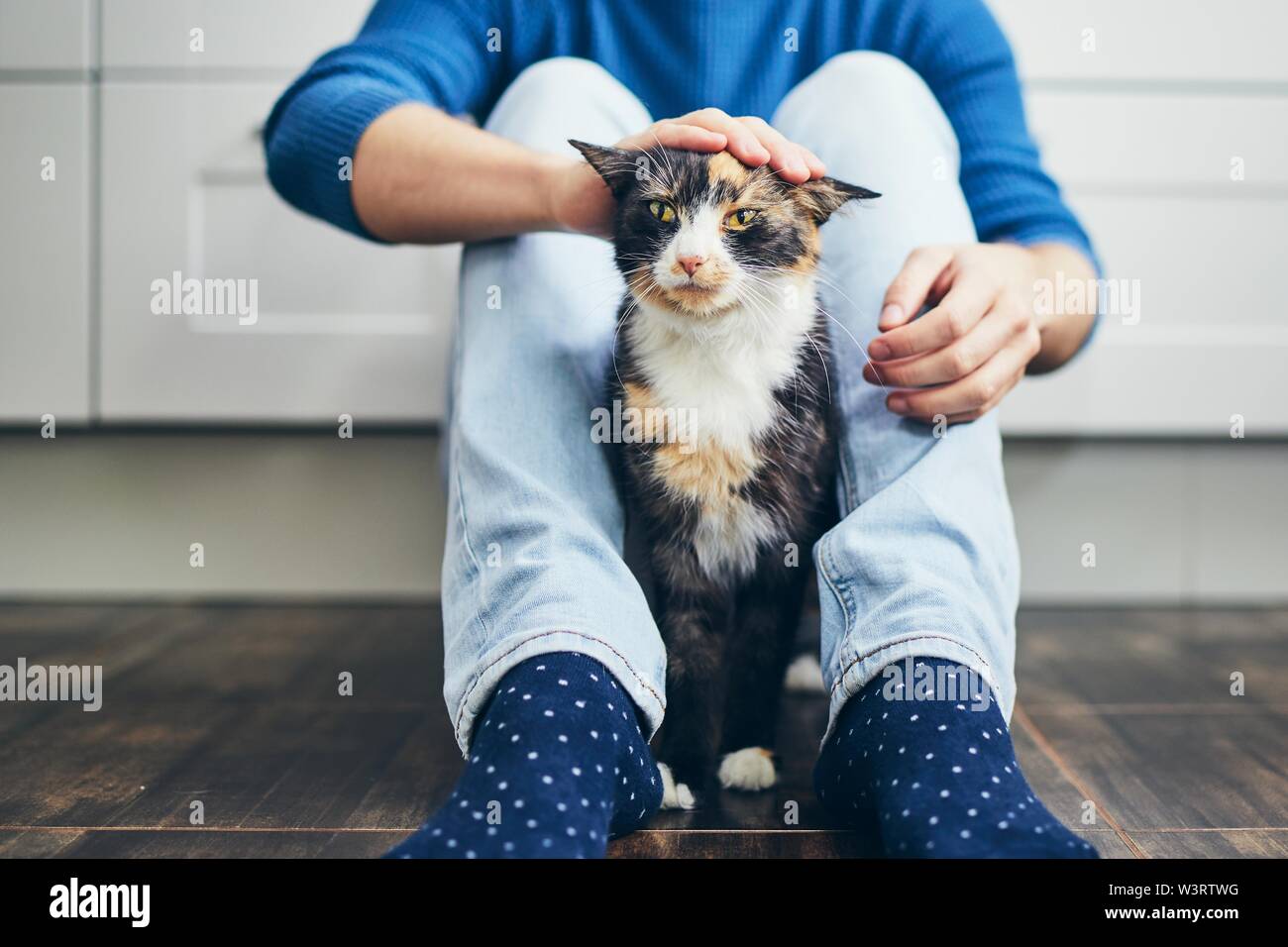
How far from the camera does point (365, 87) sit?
869 millimetres

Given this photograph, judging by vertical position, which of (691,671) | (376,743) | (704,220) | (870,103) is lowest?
(376,743)

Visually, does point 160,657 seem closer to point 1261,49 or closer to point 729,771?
point 729,771

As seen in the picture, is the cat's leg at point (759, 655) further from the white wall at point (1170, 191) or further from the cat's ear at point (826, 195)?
the white wall at point (1170, 191)

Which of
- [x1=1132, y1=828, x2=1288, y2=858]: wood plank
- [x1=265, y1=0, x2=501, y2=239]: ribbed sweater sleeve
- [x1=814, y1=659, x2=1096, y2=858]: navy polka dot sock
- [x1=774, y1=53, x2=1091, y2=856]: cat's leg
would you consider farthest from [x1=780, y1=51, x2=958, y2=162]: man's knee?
[x1=1132, y1=828, x2=1288, y2=858]: wood plank

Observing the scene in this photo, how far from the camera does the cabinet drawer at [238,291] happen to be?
4.43 ft

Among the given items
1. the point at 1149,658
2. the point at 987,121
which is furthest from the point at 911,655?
the point at 1149,658

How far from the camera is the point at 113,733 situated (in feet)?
3.01

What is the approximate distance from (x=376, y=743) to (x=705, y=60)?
2.22 feet

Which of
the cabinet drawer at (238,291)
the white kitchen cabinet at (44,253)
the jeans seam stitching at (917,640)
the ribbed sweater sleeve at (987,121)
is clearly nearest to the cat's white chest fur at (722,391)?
the jeans seam stitching at (917,640)

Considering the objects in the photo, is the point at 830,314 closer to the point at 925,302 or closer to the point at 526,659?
the point at 925,302

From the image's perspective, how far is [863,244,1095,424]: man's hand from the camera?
0.73 m

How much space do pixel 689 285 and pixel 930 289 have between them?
0.18m

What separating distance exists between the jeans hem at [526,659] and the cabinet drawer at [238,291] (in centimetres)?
78
